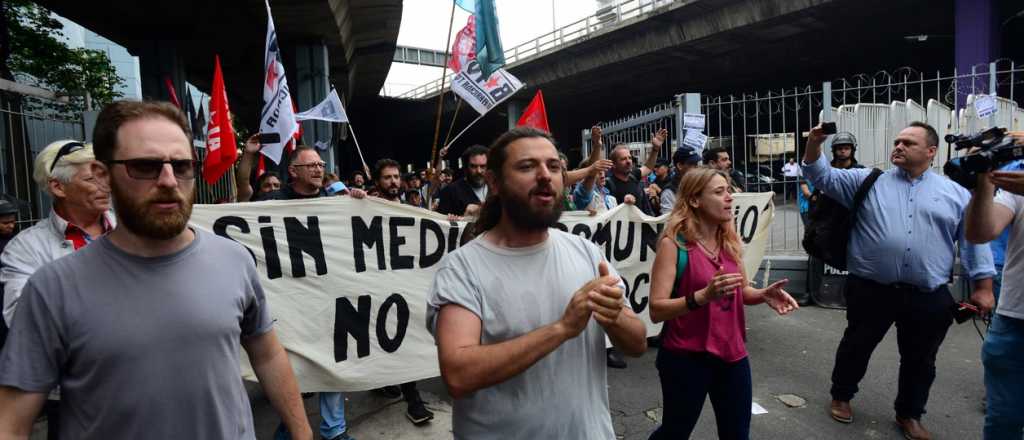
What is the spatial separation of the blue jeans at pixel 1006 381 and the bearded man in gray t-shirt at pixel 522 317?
6.85ft

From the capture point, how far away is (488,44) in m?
6.56

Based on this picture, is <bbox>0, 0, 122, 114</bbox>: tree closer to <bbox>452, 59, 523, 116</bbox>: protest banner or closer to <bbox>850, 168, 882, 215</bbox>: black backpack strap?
<bbox>452, 59, 523, 116</bbox>: protest banner

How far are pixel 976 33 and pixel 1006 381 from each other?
16826 mm

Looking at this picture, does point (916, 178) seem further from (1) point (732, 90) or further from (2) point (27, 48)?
(1) point (732, 90)

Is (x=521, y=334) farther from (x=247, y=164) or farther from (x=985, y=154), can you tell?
(x=247, y=164)

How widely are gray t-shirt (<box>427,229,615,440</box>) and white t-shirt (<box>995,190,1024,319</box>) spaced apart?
7.20 ft

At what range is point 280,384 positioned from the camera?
2.04 meters

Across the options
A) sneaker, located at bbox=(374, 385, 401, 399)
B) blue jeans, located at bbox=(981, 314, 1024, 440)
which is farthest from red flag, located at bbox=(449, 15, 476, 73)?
blue jeans, located at bbox=(981, 314, 1024, 440)

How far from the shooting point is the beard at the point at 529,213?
188cm

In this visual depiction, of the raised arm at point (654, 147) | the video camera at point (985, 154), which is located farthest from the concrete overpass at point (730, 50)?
the video camera at point (985, 154)

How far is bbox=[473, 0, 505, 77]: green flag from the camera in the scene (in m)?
6.57

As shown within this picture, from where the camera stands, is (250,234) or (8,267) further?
(250,234)

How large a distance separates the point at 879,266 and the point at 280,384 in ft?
12.0

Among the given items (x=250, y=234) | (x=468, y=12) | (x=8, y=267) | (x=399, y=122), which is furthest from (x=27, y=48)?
(x=399, y=122)
